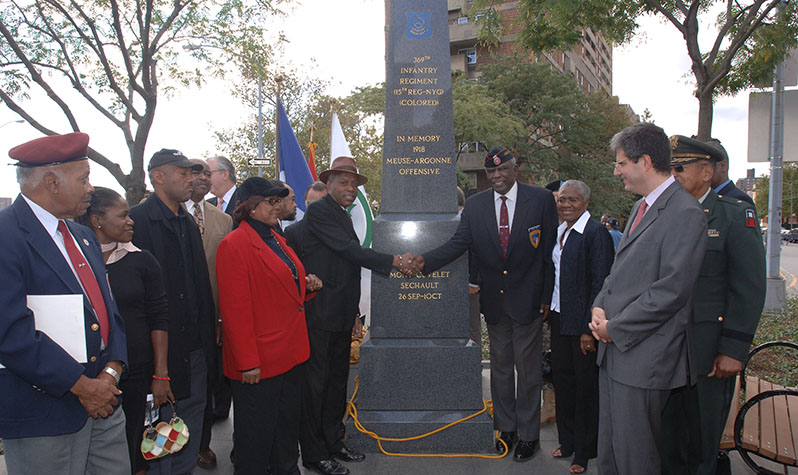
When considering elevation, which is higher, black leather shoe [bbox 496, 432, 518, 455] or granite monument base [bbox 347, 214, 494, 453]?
granite monument base [bbox 347, 214, 494, 453]

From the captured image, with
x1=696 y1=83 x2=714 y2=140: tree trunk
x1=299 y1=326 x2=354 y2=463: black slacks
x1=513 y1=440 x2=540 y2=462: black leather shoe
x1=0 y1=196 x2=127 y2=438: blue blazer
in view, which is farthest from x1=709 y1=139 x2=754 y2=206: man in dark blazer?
x1=696 y1=83 x2=714 y2=140: tree trunk

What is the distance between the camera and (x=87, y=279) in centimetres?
242

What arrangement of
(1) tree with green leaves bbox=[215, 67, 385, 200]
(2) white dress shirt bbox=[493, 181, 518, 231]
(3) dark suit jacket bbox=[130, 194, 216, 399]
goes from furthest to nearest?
(1) tree with green leaves bbox=[215, 67, 385, 200], (2) white dress shirt bbox=[493, 181, 518, 231], (3) dark suit jacket bbox=[130, 194, 216, 399]

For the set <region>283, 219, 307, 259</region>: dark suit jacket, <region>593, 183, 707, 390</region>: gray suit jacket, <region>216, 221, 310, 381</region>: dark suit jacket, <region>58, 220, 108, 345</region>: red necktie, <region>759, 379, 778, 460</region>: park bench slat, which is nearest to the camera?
<region>58, 220, 108, 345</region>: red necktie

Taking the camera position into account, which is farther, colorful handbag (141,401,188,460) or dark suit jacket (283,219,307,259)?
dark suit jacket (283,219,307,259)

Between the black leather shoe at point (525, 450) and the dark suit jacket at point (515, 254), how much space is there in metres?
1.04

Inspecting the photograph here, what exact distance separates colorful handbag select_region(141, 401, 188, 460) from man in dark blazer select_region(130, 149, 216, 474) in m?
0.52

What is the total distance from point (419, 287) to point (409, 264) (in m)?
0.30

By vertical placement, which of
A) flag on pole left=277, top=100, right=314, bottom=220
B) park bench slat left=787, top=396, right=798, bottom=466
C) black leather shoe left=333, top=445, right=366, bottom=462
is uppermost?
flag on pole left=277, top=100, right=314, bottom=220

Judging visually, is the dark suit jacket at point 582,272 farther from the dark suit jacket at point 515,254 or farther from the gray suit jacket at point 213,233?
the gray suit jacket at point 213,233

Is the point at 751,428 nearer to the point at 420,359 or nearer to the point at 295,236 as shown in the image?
the point at 420,359

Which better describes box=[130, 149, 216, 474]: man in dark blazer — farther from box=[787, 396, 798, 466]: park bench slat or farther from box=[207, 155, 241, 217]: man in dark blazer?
box=[787, 396, 798, 466]: park bench slat

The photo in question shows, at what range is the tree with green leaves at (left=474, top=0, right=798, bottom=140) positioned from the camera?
800cm

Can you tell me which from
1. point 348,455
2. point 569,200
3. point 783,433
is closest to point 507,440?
point 348,455
